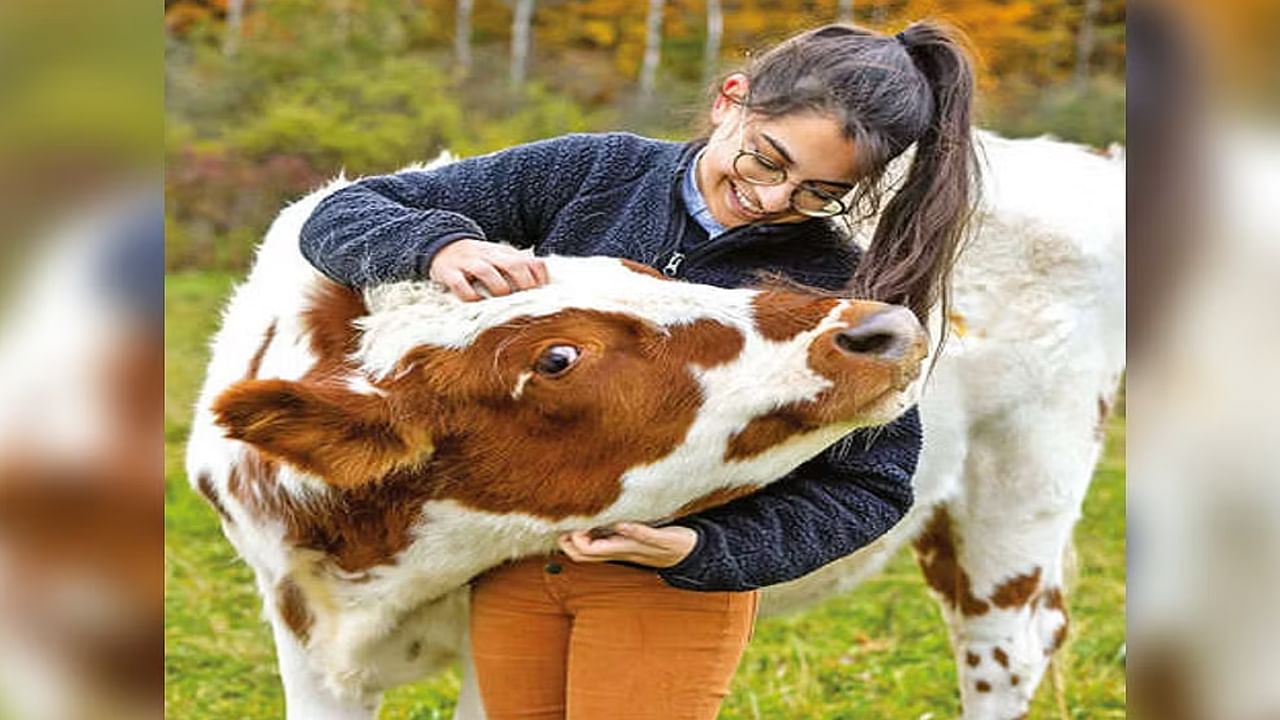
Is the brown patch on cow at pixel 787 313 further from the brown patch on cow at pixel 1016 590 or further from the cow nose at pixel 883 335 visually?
the brown patch on cow at pixel 1016 590

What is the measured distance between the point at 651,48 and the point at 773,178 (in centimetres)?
987

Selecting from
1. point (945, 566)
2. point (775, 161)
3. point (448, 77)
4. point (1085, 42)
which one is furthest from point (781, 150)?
point (1085, 42)

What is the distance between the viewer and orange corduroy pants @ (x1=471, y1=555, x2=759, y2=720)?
2.45 meters

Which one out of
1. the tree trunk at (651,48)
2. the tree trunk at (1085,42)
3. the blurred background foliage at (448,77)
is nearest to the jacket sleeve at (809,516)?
the blurred background foliage at (448,77)

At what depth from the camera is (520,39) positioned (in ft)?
40.6

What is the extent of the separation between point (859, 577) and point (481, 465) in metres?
1.58

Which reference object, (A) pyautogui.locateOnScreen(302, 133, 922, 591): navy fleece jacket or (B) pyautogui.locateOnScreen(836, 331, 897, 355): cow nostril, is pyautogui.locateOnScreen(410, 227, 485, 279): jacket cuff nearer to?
(A) pyautogui.locateOnScreen(302, 133, 922, 591): navy fleece jacket

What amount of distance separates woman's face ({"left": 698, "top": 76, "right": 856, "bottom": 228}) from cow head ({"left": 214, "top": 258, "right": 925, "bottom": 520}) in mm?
159

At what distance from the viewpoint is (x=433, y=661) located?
2.89 m

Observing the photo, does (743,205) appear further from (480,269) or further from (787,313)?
(480,269)

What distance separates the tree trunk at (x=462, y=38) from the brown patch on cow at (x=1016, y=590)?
8.89 m

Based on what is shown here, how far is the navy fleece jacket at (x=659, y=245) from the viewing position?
2.38 m
